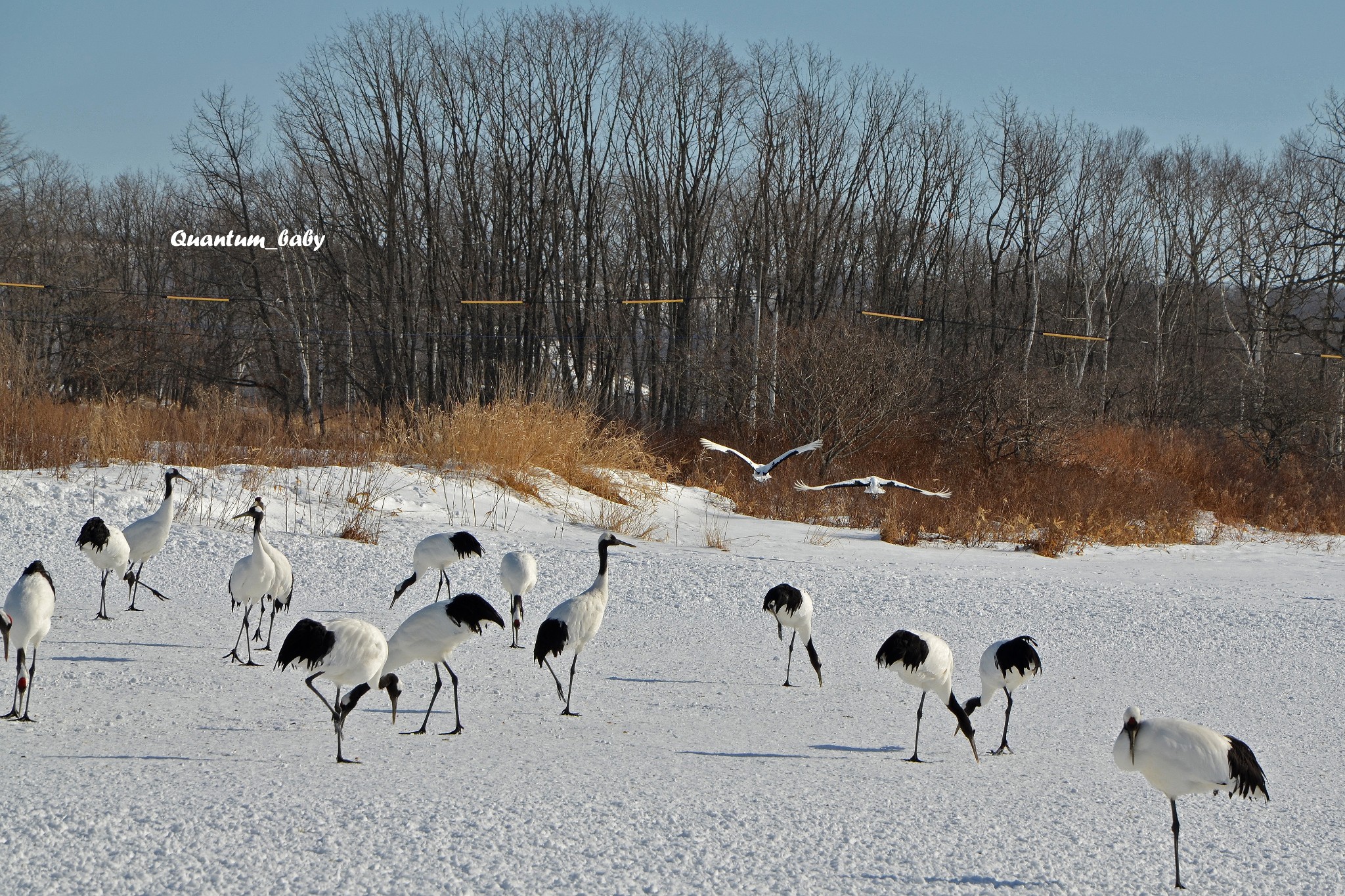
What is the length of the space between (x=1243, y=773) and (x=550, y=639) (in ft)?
11.4

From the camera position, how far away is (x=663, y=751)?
526cm

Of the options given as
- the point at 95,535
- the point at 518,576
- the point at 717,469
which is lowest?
the point at 717,469

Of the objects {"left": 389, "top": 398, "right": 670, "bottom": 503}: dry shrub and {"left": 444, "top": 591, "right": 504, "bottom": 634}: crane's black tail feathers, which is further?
{"left": 389, "top": 398, "right": 670, "bottom": 503}: dry shrub

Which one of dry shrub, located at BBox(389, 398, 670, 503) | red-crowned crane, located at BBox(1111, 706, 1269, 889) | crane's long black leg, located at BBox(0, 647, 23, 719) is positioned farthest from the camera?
dry shrub, located at BBox(389, 398, 670, 503)

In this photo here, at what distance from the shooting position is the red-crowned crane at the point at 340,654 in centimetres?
480

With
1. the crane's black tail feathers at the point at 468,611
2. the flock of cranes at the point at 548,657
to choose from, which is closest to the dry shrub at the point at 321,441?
the flock of cranes at the point at 548,657

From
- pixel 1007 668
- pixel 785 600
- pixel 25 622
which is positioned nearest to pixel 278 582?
pixel 25 622

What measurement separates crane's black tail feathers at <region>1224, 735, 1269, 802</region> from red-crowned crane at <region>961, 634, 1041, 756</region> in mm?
1442

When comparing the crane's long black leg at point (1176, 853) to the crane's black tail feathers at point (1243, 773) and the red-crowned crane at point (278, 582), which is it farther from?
the red-crowned crane at point (278, 582)

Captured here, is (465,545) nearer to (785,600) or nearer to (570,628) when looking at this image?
(570,628)

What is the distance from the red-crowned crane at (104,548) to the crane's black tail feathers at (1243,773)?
285 inches

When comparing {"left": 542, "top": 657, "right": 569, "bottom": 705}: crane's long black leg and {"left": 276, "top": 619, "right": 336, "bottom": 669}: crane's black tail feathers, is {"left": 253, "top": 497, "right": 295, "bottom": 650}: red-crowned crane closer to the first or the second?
{"left": 542, "top": 657, "right": 569, "bottom": 705}: crane's long black leg

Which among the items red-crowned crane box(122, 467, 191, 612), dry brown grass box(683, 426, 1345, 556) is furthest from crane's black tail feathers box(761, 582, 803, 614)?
dry brown grass box(683, 426, 1345, 556)

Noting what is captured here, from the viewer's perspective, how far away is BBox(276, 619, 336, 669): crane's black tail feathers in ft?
15.7
